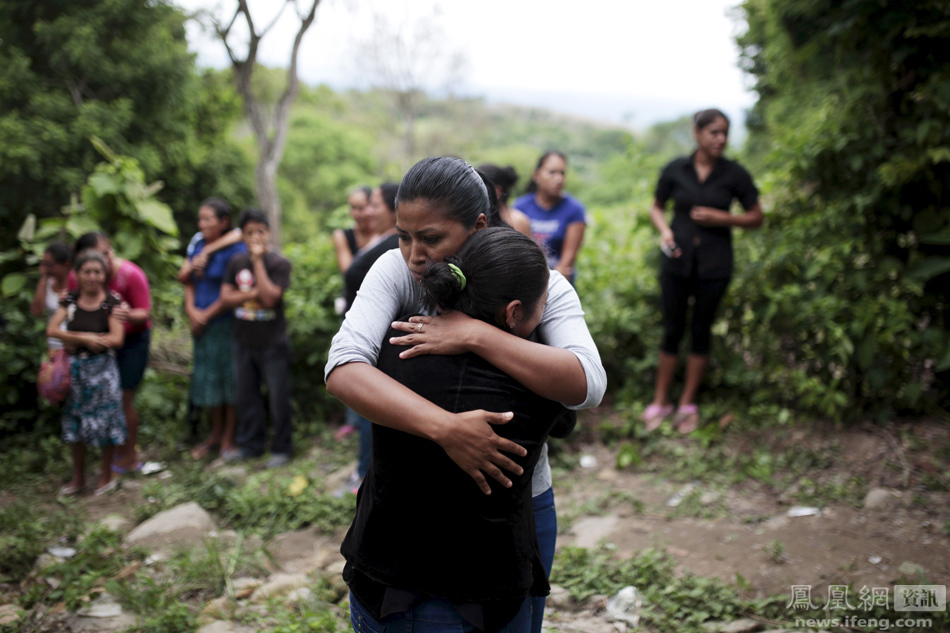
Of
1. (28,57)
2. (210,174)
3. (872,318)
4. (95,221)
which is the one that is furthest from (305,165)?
(872,318)

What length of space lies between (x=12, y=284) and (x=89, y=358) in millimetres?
1336

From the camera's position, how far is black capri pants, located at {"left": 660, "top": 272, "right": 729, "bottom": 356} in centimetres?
465

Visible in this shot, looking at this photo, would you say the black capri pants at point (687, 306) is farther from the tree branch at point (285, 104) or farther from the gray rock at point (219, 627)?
the tree branch at point (285, 104)

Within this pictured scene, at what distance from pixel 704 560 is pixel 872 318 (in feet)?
6.47

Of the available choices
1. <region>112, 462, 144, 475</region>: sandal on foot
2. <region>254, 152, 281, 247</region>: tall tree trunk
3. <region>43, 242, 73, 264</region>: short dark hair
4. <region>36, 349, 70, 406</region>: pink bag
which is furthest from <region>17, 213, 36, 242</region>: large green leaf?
<region>254, 152, 281, 247</region>: tall tree trunk

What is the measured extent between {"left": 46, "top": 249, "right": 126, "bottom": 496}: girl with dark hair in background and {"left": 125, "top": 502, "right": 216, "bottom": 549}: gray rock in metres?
0.92

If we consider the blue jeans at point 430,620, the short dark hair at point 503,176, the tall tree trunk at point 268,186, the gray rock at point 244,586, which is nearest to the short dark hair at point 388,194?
the short dark hair at point 503,176

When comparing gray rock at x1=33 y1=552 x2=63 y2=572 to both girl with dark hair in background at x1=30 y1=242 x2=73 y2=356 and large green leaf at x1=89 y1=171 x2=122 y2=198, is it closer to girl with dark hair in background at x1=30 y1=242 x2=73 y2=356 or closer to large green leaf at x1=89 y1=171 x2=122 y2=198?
girl with dark hair in background at x1=30 y1=242 x2=73 y2=356

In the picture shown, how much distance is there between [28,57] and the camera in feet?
38.8

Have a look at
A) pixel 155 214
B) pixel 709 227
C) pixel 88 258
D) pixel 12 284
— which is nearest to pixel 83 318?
pixel 88 258

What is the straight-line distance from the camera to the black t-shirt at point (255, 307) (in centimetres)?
488

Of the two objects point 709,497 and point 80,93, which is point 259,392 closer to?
point 709,497

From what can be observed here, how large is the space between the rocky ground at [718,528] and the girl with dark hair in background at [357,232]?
166 cm

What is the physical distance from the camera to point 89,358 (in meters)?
4.42
